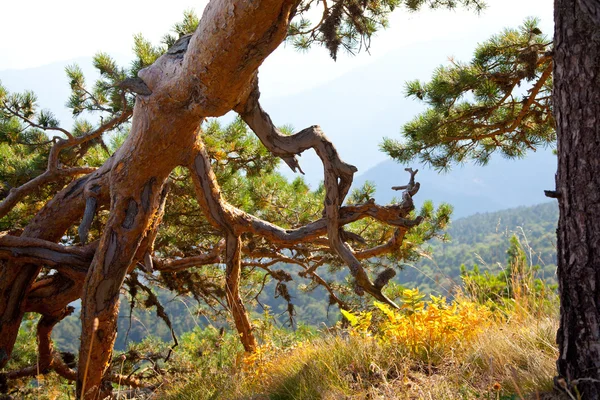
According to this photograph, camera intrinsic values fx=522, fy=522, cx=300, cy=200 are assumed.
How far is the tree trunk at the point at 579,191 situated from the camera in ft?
5.38

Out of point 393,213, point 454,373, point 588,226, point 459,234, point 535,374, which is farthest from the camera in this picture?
point 459,234

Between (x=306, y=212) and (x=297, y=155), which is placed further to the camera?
(x=306, y=212)

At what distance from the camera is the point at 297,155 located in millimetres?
3143

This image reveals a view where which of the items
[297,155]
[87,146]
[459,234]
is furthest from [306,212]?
[459,234]

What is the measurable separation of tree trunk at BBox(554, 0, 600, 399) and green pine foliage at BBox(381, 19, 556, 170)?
6.15 ft

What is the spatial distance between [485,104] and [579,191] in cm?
237

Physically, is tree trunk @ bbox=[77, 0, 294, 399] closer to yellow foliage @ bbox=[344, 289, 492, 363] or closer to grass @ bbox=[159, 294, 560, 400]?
grass @ bbox=[159, 294, 560, 400]

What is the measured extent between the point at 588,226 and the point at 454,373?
85 cm

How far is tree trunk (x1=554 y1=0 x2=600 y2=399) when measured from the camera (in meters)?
1.64

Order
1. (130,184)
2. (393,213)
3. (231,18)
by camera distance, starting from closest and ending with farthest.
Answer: (231,18) → (393,213) → (130,184)

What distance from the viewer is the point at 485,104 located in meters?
3.89

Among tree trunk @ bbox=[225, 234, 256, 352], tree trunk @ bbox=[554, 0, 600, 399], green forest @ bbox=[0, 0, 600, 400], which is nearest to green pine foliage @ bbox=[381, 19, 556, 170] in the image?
green forest @ bbox=[0, 0, 600, 400]

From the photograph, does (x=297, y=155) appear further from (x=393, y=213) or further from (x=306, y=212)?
(x=306, y=212)

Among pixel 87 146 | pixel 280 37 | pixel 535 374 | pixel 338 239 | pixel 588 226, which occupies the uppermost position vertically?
pixel 87 146
